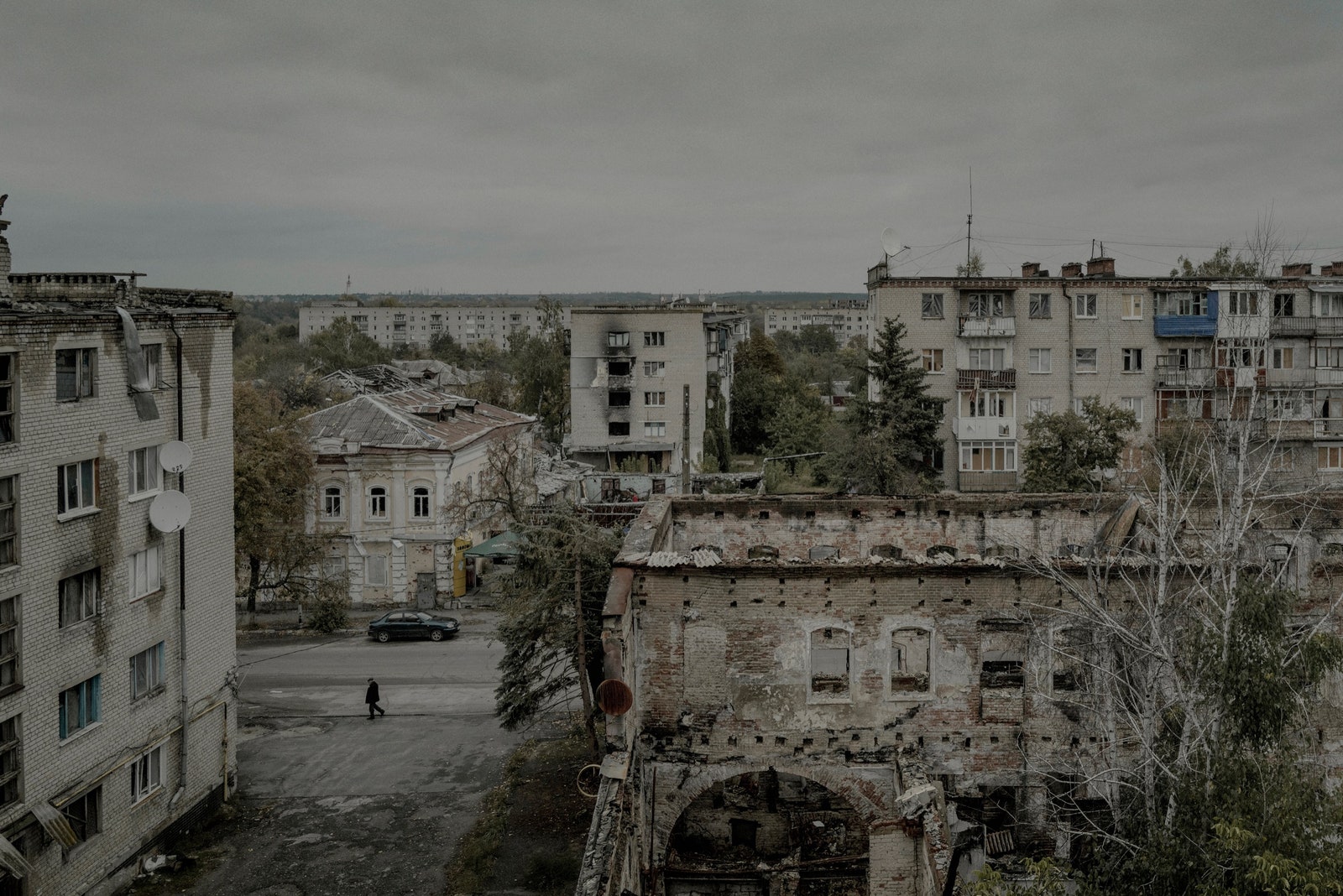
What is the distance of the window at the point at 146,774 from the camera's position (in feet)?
72.7

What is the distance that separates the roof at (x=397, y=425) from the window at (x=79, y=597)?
2224 cm

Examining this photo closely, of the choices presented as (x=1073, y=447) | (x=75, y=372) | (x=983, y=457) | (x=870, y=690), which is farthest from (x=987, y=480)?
(x=75, y=372)

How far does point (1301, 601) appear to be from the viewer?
2045 centimetres

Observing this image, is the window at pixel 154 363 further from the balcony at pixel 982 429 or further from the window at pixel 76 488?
the balcony at pixel 982 429

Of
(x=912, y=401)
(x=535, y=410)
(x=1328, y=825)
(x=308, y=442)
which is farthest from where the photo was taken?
(x=535, y=410)

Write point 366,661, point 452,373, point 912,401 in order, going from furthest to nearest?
point 452,373 < point 912,401 < point 366,661

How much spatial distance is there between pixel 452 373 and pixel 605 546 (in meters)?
77.0

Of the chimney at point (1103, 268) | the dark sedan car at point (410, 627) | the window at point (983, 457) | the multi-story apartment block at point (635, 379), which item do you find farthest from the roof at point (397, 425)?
the chimney at point (1103, 268)

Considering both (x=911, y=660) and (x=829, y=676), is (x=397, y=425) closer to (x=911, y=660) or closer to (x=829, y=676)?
(x=911, y=660)

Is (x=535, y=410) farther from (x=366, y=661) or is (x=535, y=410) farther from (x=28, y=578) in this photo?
(x=28, y=578)

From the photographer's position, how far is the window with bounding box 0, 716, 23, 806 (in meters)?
18.4

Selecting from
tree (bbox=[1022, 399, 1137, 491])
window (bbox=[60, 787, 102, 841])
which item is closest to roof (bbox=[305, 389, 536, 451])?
window (bbox=[60, 787, 102, 841])

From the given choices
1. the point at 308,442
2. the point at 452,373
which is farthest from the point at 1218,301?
the point at 452,373

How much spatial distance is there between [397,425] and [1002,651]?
30260 mm
